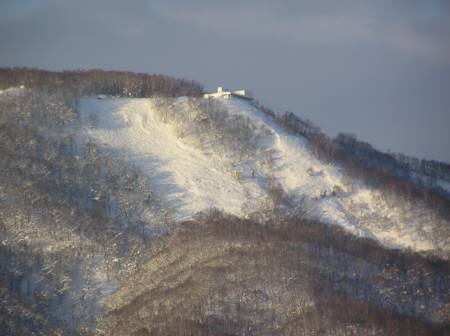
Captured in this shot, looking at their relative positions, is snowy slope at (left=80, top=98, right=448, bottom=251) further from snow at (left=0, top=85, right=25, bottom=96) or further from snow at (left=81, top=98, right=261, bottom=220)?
snow at (left=0, top=85, right=25, bottom=96)

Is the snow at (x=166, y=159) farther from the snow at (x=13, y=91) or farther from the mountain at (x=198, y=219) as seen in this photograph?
the snow at (x=13, y=91)

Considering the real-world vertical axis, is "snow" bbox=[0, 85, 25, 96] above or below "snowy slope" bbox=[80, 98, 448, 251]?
above

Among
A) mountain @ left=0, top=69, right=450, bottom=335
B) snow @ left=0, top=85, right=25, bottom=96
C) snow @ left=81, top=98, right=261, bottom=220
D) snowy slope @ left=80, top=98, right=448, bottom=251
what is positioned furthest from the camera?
snow @ left=0, top=85, right=25, bottom=96

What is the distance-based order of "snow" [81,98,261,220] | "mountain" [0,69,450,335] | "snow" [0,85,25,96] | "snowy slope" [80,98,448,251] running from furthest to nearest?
"snow" [0,85,25,96]
"snow" [81,98,261,220]
"snowy slope" [80,98,448,251]
"mountain" [0,69,450,335]

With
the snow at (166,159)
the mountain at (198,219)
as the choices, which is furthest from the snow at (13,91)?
the snow at (166,159)

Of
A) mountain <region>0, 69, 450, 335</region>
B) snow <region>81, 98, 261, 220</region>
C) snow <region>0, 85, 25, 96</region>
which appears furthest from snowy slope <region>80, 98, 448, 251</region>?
snow <region>0, 85, 25, 96</region>

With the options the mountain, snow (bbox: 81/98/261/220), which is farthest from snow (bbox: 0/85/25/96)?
snow (bbox: 81/98/261/220)

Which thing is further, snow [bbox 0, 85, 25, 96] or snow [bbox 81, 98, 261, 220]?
snow [bbox 0, 85, 25, 96]

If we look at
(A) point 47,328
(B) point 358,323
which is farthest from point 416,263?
(A) point 47,328
